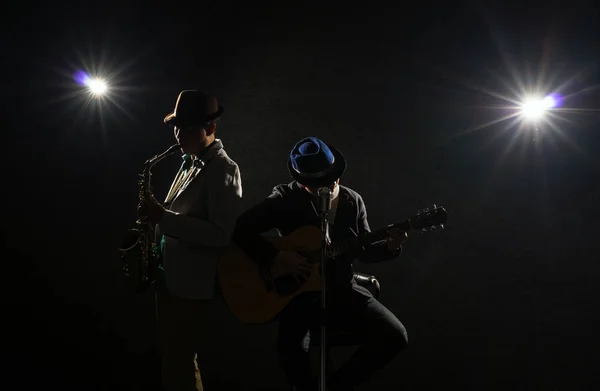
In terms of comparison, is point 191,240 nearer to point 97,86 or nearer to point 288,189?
point 288,189

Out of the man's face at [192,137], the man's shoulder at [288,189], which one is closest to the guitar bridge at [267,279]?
the man's shoulder at [288,189]

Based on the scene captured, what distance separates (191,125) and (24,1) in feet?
7.44

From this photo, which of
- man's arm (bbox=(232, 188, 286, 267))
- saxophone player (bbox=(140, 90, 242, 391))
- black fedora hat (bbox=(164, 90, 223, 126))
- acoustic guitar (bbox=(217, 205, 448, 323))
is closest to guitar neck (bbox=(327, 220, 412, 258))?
acoustic guitar (bbox=(217, 205, 448, 323))

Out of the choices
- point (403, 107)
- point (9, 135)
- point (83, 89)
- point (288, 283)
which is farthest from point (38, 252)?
point (403, 107)

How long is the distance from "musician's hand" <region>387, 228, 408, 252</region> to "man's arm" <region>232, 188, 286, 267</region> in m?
0.55

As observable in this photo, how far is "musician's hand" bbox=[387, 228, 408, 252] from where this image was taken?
2170 mm

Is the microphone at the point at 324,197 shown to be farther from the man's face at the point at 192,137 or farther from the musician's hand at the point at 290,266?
the man's face at the point at 192,137

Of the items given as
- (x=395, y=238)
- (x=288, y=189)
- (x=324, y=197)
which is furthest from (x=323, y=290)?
(x=288, y=189)

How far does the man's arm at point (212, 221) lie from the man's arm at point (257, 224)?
0.25 meters

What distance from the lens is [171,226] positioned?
6.68ft

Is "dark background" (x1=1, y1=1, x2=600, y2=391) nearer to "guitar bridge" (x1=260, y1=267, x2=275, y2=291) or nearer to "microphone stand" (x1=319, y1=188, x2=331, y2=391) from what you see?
"guitar bridge" (x1=260, y1=267, x2=275, y2=291)

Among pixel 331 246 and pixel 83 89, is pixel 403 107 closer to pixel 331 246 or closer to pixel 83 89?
pixel 331 246

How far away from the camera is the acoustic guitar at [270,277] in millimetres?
2207

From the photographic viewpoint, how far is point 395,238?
2191 mm
